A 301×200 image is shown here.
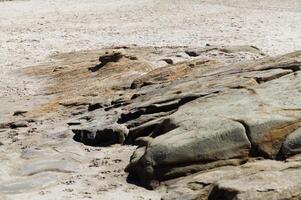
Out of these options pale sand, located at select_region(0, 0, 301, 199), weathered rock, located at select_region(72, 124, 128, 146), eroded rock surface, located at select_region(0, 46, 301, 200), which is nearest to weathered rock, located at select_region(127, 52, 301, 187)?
eroded rock surface, located at select_region(0, 46, 301, 200)

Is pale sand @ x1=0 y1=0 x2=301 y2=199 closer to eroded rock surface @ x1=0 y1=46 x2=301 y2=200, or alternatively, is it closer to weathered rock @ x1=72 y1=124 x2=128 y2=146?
eroded rock surface @ x1=0 y1=46 x2=301 y2=200

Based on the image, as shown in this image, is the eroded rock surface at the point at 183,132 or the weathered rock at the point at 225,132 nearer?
the eroded rock surface at the point at 183,132

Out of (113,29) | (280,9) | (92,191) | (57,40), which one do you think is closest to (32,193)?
(92,191)

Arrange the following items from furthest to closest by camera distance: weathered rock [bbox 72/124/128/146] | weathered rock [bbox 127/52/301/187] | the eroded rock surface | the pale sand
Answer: the pale sand
weathered rock [bbox 72/124/128/146]
weathered rock [bbox 127/52/301/187]
the eroded rock surface

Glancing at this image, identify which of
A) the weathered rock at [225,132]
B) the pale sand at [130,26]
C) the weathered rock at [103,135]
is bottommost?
the pale sand at [130,26]

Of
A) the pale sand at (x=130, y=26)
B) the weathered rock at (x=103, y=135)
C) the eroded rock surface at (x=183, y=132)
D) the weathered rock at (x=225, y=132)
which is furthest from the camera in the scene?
the pale sand at (x=130, y=26)

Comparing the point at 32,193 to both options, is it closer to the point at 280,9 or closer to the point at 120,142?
the point at 120,142

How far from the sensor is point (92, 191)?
36.3 feet

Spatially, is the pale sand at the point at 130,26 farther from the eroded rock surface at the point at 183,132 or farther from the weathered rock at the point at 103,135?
the weathered rock at the point at 103,135

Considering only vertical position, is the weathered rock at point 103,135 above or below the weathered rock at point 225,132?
below

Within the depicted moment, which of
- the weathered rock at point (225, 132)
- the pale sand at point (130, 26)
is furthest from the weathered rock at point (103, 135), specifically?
the pale sand at point (130, 26)

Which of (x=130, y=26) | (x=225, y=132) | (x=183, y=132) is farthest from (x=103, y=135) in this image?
(x=130, y=26)

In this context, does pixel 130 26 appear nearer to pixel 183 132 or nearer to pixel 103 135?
pixel 103 135

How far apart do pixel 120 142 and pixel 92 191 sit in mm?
2701
